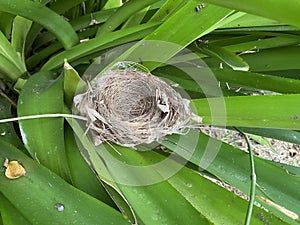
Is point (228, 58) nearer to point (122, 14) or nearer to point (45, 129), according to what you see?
point (122, 14)

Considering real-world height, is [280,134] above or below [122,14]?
below

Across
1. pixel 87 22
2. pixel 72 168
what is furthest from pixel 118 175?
pixel 87 22

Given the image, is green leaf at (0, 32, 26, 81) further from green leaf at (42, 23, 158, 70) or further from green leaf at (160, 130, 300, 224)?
green leaf at (160, 130, 300, 224)

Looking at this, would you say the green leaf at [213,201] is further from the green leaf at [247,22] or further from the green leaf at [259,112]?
the green leaf at [247,22]

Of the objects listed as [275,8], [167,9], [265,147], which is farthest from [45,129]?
[265,147]

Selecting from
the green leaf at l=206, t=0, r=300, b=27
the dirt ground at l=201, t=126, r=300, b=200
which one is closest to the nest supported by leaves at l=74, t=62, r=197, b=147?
the green leaf at l=206, t=0, r=300, b=27

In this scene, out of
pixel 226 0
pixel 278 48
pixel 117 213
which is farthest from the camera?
pixel 278 48

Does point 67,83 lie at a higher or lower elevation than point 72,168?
higher

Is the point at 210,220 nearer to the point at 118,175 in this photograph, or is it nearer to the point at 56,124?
the point at 118,175
